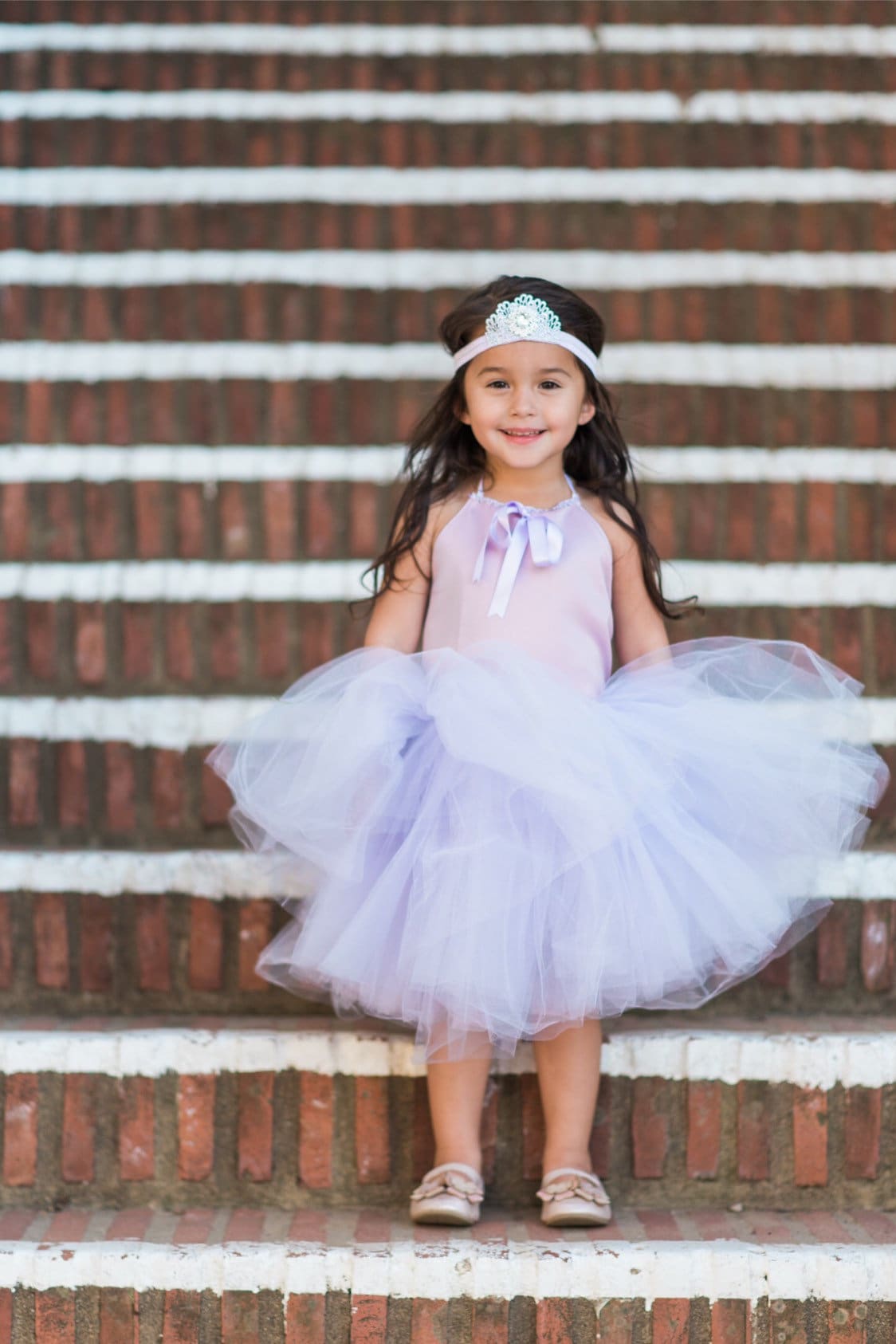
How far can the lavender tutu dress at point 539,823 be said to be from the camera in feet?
5.57

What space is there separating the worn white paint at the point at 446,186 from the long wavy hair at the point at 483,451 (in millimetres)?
825

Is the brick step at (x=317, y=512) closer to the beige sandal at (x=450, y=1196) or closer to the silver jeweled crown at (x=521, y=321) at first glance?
the silver jeweled crown at (x=521, y=321)

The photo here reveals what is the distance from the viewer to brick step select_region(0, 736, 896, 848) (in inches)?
91.7

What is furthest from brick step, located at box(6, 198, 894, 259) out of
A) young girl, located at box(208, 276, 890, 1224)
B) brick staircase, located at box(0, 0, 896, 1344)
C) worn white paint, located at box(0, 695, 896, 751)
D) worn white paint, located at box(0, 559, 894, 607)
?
worn white paint, located at box(0, 695, 896, 751)

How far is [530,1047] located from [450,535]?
0.69 meters

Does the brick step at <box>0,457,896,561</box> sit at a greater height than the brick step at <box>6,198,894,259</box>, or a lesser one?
lesser

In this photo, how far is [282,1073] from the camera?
1933 mm

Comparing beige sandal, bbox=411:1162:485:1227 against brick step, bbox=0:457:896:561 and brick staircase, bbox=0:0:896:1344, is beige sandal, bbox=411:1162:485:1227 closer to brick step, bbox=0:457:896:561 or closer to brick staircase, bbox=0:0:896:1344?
brick staircase, bbox=0:0:896:1344

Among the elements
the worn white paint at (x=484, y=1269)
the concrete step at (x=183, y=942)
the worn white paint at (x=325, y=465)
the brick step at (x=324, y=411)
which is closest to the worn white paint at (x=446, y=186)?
the brick step at (x=324, y=411)

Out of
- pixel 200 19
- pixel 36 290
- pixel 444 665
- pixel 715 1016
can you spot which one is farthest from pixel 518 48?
pixel 715 1016

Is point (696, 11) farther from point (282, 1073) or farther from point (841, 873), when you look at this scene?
point (282, 1073)

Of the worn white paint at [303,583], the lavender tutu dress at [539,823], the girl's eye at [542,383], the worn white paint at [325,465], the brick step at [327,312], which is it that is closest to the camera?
the lavender tutu dress at [539,823]

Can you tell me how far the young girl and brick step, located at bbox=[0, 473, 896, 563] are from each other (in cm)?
54

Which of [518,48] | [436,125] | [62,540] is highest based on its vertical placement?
[518,48]
